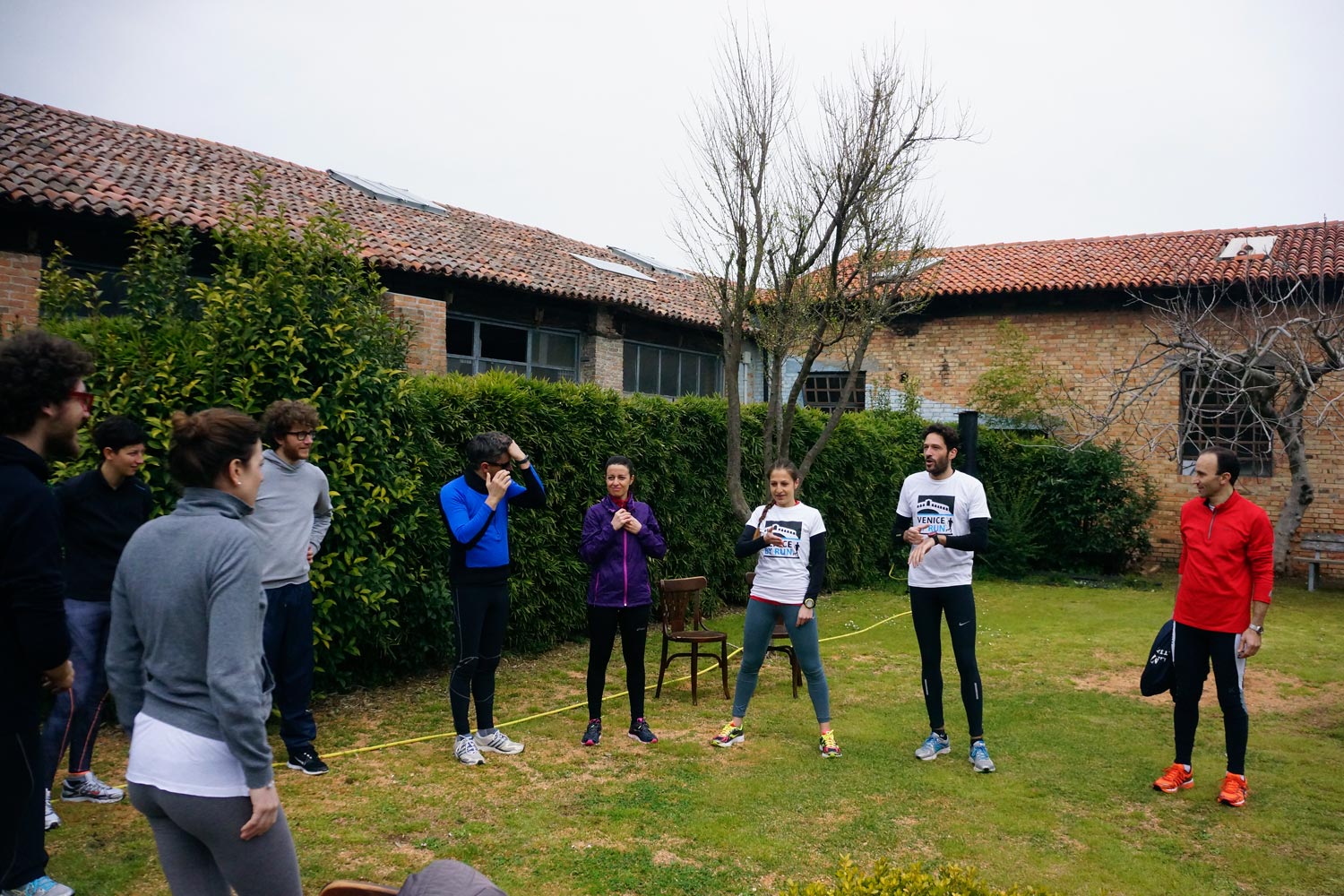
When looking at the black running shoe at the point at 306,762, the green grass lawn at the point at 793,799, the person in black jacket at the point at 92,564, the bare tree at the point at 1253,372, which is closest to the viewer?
the green grass lawn at the point at 793,799

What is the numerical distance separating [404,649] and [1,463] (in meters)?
5.10

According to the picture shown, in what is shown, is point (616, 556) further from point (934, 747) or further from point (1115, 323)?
point (1115, 323)

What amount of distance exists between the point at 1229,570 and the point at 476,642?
14.4 feet

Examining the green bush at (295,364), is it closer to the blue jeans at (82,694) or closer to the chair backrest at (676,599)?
the blue jeans at (82,694)

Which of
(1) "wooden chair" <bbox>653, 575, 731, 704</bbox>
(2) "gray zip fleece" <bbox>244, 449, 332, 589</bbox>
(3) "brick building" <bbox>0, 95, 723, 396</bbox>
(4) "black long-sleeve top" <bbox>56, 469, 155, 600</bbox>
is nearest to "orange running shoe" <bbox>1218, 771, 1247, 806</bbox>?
(1) "wooden chair" <bbox>653, 575, 731, 704</bbox>

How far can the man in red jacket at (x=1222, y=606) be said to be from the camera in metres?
5.09

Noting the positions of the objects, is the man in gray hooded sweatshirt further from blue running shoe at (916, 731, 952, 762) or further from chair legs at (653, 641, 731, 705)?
blue running shoe at (916, 731, 952, 762)

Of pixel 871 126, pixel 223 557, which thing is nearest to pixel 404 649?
pixel 223 557

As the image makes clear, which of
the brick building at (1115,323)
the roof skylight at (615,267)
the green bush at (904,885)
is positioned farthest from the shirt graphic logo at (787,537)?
the roof skylight at (615,267)

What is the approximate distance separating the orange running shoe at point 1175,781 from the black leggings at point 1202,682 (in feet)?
0.18

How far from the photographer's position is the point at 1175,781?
17.5 ft

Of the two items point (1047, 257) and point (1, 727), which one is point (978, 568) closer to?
point (1047, 257)

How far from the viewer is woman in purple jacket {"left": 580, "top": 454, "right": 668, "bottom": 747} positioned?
19.7 feet

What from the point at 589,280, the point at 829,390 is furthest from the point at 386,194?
the point at 829,390
